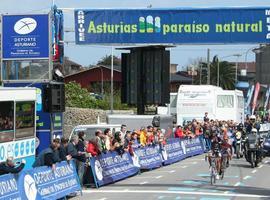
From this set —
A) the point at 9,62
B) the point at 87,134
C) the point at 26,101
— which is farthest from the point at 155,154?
the point at 26,101

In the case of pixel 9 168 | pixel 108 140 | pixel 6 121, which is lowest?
pixel 9 168

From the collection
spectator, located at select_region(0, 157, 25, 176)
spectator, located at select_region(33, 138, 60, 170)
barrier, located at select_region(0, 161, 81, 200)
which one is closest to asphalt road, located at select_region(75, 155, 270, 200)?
barrier, located at select_region(0, 161, 81, 200)

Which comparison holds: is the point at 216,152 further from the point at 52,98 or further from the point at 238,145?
the point at 238,145

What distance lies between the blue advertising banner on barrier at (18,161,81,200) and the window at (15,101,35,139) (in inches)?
86.3

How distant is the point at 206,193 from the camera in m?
16.4

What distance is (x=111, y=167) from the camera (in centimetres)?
1947

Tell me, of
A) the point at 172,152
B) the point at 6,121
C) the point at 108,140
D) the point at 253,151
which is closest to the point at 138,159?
the point at 108,140

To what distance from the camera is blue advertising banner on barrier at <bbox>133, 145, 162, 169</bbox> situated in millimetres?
22969

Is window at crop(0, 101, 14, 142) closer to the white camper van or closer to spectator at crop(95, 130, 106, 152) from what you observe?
spectator at crop(95, 130, 106, 152)

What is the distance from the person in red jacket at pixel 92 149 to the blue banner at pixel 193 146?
12380 millimetres

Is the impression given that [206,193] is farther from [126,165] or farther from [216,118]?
[216,118]

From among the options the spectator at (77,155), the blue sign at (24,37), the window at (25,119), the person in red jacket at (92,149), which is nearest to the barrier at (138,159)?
the person in red jacket at (92,149)

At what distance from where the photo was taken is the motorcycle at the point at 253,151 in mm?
24781

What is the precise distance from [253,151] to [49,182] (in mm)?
12308
